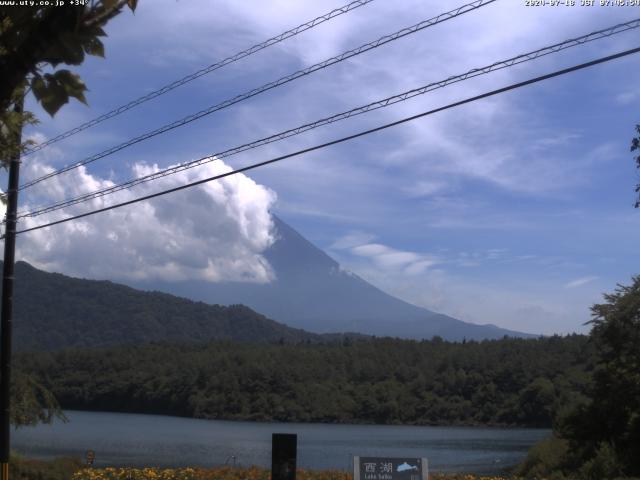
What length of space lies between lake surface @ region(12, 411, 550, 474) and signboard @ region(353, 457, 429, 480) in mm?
15591

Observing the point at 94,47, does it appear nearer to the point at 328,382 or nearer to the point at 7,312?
the point at 7,312

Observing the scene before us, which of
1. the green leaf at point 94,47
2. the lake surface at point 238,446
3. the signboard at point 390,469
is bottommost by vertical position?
the lake surface at point 238,446

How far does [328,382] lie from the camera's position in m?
87.1

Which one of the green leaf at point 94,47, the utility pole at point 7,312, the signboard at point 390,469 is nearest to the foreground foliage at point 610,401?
the signboard at point 390,469

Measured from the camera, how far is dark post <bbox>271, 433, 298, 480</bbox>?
9.82 m

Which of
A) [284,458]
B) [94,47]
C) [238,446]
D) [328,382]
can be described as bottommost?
[238,446]

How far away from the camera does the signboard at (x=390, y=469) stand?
11383 mm

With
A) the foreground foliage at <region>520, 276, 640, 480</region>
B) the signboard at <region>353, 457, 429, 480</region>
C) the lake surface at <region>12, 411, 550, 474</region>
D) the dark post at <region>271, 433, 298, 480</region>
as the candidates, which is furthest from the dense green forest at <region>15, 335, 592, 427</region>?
the dark post at <region>271, 433, 298, 480</region>

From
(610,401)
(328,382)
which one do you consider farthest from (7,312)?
(328,382)

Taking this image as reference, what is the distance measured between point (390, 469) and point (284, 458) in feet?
7.03

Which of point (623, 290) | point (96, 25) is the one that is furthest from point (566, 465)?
point (96, 25)

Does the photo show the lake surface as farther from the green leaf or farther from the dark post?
the green leaf

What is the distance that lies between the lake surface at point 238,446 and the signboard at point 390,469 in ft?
51.2

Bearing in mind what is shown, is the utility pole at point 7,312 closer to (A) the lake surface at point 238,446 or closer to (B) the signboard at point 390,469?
(B) the signboard at point 390,469
